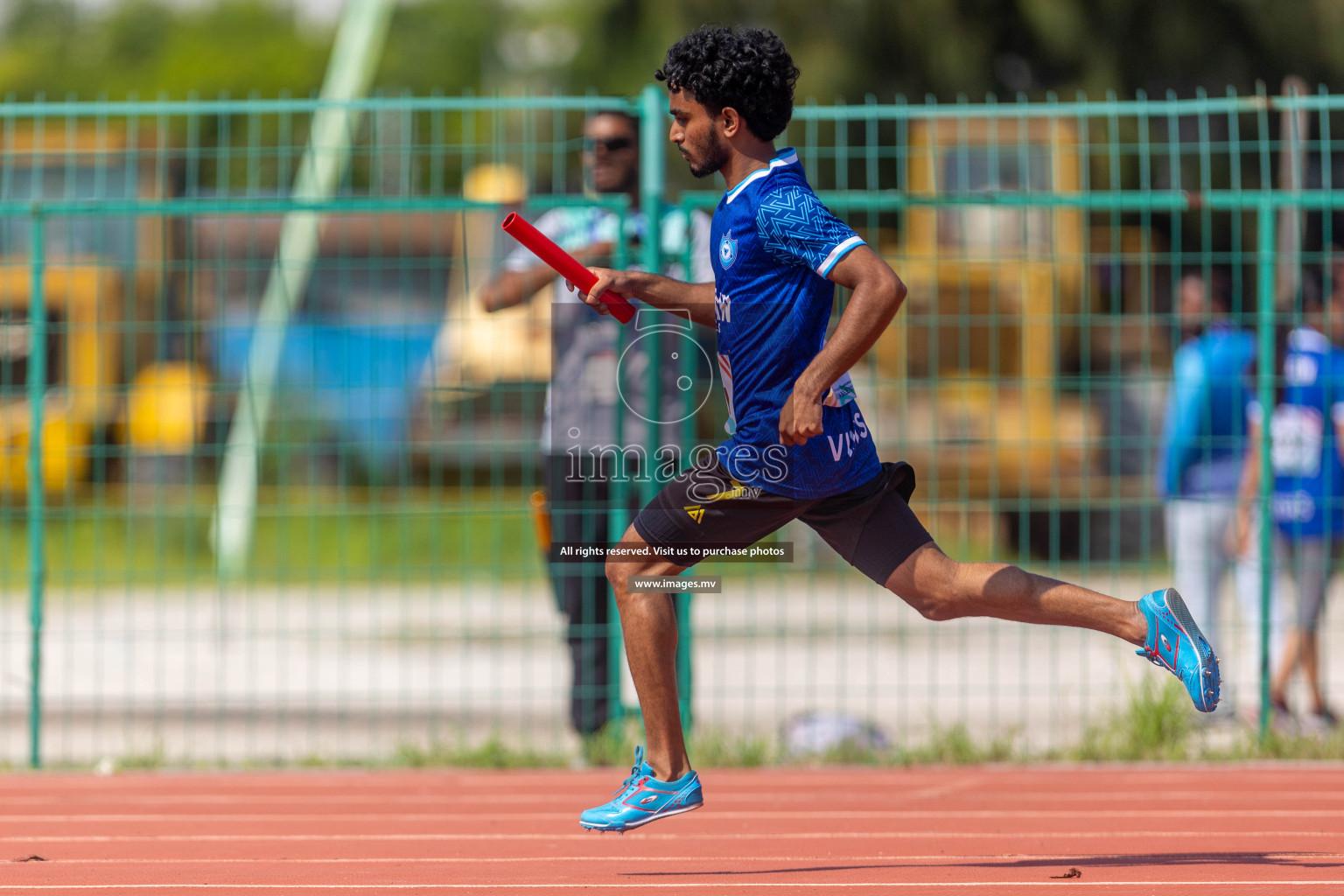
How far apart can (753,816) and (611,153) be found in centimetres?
260

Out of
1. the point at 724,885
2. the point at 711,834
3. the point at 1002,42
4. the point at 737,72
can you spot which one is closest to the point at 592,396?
the point at 711,834

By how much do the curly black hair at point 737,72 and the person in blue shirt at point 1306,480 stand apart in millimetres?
3726

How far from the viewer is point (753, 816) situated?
5.27 m

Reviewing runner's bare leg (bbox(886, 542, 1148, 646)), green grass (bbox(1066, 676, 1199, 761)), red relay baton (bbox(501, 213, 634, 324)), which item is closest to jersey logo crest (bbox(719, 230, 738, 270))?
red relay baton (bbox(501, 213, 634, 324))

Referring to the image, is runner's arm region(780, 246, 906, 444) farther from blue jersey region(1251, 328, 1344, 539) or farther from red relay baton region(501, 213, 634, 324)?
blue jersey region(1251, 328, 1344, 539)

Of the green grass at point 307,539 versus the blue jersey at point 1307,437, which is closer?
the green grass at point 307,539

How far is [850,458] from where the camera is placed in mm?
4031

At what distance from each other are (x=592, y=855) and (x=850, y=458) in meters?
1.41

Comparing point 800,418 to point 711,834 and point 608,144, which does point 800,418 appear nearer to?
point 711,834

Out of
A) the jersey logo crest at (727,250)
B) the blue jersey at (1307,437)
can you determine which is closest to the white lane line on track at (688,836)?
the jersey logo crest at (727,250)

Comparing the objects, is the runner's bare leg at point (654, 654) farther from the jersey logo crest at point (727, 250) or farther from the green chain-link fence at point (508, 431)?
the green chain-link fence at point (508, 431)

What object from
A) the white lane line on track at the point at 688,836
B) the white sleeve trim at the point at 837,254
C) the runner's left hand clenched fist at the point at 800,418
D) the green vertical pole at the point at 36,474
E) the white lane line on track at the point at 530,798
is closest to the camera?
the runner's left hand clenched fist at the point at 800,418

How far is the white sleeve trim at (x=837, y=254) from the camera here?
3.79 m

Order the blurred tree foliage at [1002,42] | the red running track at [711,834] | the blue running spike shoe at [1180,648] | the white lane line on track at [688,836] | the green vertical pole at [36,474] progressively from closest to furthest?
the blue running spike shoe at [1180,648]
the red running track at [711,834]
the white lane line on track at [688,836]
the green vertical pole at [36,474]
the blurred tree foliage at [1002,42]
